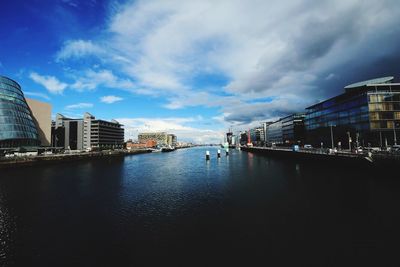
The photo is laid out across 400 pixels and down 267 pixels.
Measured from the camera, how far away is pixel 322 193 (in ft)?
98.3

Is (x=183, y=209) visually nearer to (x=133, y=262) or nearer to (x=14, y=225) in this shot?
(x=133, y=262)

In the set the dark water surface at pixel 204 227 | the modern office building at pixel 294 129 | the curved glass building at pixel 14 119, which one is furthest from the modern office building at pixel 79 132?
the dark water surface at pixel 204 227

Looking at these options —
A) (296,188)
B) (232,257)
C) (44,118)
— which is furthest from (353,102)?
(44,118)

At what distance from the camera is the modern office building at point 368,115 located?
74.7 meters

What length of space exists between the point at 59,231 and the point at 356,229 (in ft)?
74.0

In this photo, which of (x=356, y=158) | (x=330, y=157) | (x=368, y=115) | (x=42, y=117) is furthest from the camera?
(x=42, y=117)

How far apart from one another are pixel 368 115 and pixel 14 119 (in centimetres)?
12822

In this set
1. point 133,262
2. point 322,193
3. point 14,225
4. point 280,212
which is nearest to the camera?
point 133,262

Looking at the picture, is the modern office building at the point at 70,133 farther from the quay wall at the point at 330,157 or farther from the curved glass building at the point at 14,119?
the quay wall at the point at 330,157

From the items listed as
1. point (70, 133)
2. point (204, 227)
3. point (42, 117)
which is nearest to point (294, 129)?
point (42, 117)

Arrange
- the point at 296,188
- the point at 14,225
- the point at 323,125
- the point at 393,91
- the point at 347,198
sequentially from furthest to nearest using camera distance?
the point at 323,125 → the point at 393,91 → the point at 296,188 → the point at 347,198 → the point at 14,225

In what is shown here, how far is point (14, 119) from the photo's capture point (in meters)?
→ 91.3

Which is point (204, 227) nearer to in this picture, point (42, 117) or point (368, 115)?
point (368, 115)

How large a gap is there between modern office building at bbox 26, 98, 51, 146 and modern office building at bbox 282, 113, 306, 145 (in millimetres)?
148571
